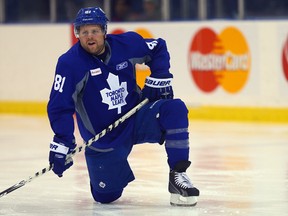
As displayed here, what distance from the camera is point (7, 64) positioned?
12.0 metres

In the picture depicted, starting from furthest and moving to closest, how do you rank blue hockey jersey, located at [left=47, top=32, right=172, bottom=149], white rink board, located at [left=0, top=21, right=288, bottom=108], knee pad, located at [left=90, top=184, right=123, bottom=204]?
white rink board, located at [left=0, top=21, right=288, bottom=108] < knee pad, located at [left=90, top=184, right=123, bottom=204] < blue hockey jersey, located at [left=47, top=32, right=172, bottom=149]

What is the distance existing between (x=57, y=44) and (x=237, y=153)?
4.19 m

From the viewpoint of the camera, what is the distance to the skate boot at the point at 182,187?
539 cm

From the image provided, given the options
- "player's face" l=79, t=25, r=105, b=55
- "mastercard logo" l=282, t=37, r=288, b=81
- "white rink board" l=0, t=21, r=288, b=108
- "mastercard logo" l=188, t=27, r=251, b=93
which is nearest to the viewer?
"player's face" l=79, t=25, r=105, b=55

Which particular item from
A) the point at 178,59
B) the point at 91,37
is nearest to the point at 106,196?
the point at 91,37

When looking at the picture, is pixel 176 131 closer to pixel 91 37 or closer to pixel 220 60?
pixel 91 37

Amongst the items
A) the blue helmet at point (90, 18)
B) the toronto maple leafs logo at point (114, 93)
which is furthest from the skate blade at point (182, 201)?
the blue helmet at point (90, 18)

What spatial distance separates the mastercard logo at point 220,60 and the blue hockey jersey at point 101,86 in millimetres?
4697

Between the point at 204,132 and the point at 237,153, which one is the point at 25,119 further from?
the point at 237,153

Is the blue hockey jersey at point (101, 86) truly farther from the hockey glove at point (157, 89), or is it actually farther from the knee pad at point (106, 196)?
the knee pad at point (106, 196)

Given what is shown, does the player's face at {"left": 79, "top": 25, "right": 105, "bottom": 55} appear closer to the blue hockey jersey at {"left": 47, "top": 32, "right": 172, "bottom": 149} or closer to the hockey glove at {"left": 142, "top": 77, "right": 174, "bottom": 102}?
the blue hockey jersey at {"left": 47, "top": 32, "right": 172, "bottom": 149}

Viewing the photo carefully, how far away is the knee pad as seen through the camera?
18.4 feet

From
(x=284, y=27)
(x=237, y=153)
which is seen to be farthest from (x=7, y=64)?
(x=237, y=153)

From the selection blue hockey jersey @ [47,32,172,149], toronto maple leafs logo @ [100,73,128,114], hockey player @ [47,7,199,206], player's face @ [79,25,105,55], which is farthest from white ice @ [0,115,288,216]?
player's face @ [79,25,105,55]
